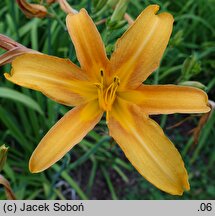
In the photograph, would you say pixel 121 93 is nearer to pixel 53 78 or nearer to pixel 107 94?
pixel 107 94

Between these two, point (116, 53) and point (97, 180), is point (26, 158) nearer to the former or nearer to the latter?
point (97, 180)

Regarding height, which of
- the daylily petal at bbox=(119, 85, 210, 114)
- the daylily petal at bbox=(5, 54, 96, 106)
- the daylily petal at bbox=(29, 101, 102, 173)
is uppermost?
the daylily petal at bbox=(5, 54, 96, 106)

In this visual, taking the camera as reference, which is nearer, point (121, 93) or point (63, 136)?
point (63, 136)

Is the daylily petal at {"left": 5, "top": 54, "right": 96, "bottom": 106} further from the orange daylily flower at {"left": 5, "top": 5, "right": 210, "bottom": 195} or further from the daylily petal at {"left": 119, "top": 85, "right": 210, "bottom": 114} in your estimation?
the daylily petal at {"left": 119, "top": 85, "right": 210, "bottom": 114}

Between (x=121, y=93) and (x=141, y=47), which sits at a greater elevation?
(x=141, y=47)

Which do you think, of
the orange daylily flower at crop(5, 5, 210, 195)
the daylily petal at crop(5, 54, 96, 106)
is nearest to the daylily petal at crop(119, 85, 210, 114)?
the orange daylily flower at crop(5, 5, 210, 195)

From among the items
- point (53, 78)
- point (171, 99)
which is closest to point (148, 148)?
point (171, 99)
